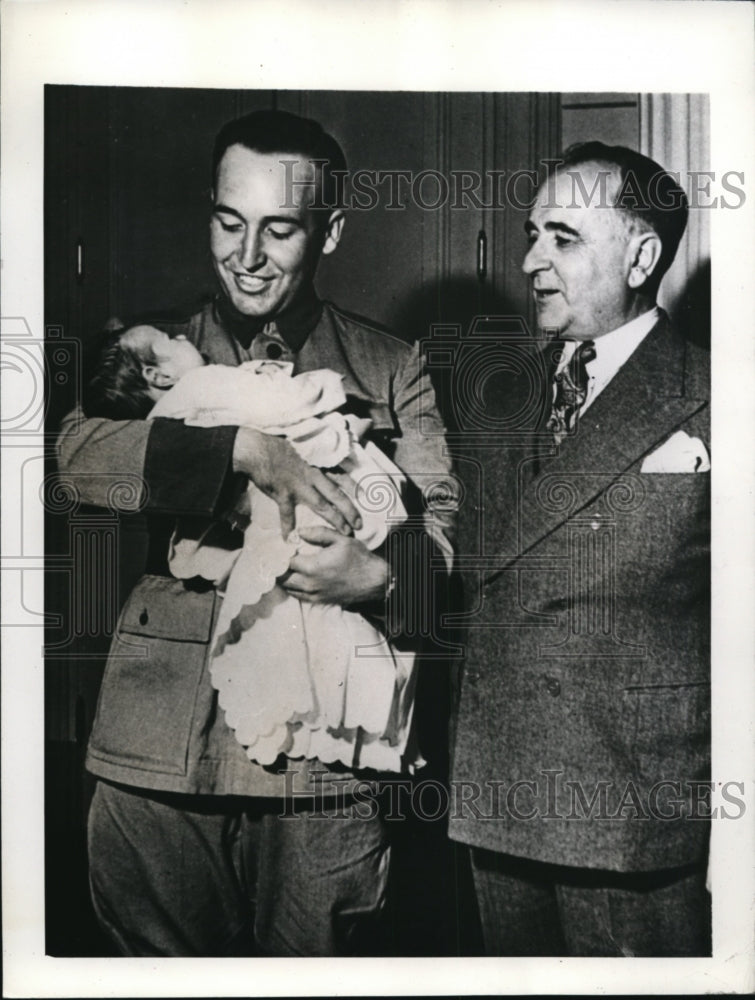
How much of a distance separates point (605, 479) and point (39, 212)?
1186 mm

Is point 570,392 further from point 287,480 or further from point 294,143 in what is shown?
point 294,143

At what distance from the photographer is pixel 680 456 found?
1692 millimetres

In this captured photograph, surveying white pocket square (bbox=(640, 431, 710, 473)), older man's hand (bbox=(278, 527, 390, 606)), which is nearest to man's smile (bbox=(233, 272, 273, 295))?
older man's hand (bbox=(278, 527, 390, 606))

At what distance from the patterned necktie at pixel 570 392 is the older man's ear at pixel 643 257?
0.49ft

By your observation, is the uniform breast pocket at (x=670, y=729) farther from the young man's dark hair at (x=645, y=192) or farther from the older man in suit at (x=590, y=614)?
the young man's dark hair at (x=645, y=192)

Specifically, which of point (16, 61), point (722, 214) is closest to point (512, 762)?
point (722, 214)

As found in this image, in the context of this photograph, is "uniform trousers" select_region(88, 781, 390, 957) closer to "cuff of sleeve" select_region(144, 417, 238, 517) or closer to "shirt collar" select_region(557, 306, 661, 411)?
"cuff of sleeve" select_region(144, 417, 238, 517)

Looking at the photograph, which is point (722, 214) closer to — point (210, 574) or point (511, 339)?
point (511, 339)

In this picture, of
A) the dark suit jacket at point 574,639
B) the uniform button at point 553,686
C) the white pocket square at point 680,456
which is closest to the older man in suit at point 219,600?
the dark suit jacket at point 574,639

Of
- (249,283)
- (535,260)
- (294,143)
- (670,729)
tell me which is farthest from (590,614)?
(294,143)

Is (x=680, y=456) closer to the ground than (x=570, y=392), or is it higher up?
closer to the ground

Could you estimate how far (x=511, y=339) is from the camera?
1.69 meters

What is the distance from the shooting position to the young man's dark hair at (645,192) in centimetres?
169

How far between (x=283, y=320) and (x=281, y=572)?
479 mm
